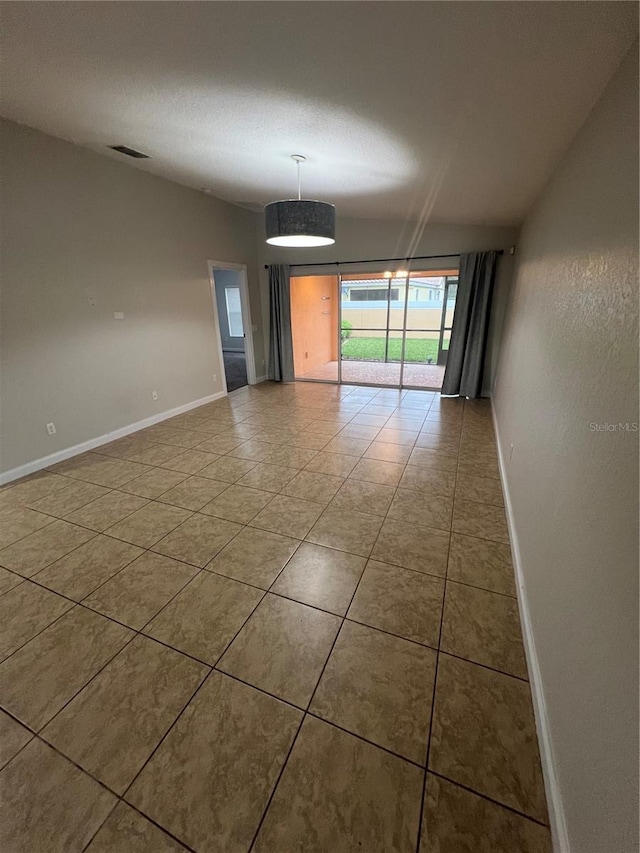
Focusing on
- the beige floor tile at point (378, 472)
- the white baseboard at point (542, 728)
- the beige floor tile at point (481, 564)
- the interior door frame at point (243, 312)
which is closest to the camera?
the white baseboard at point (542, 728)

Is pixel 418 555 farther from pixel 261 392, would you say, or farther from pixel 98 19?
pixel 261 392

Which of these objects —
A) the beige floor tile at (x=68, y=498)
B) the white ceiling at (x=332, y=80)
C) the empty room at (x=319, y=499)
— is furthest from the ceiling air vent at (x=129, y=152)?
Result: the beige floor tile at (x=68, y=498)

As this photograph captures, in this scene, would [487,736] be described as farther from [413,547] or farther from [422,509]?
[422,509]

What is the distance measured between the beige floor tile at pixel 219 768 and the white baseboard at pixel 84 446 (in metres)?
2.97

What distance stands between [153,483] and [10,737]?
193cm

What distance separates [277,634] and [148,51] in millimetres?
2935

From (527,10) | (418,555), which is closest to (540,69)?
(527,10)

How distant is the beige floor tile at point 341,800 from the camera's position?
103cm

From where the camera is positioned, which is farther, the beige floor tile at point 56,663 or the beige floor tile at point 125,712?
the beige floor tile at point 56,663

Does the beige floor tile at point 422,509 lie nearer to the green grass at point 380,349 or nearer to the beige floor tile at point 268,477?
the beige floor tile at point 268,477

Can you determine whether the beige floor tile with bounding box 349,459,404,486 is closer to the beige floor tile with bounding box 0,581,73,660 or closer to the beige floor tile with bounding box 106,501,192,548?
the beige floor tile with bounding box 106,501,192,548

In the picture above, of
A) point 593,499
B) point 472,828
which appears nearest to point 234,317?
point 593,499

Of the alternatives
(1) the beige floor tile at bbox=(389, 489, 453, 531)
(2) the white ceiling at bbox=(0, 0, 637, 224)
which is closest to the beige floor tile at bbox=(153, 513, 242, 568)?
(1) the beige floor tile at bbox=(389, 489, 453, 531)

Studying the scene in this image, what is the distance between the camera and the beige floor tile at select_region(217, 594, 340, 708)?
4.78ft
